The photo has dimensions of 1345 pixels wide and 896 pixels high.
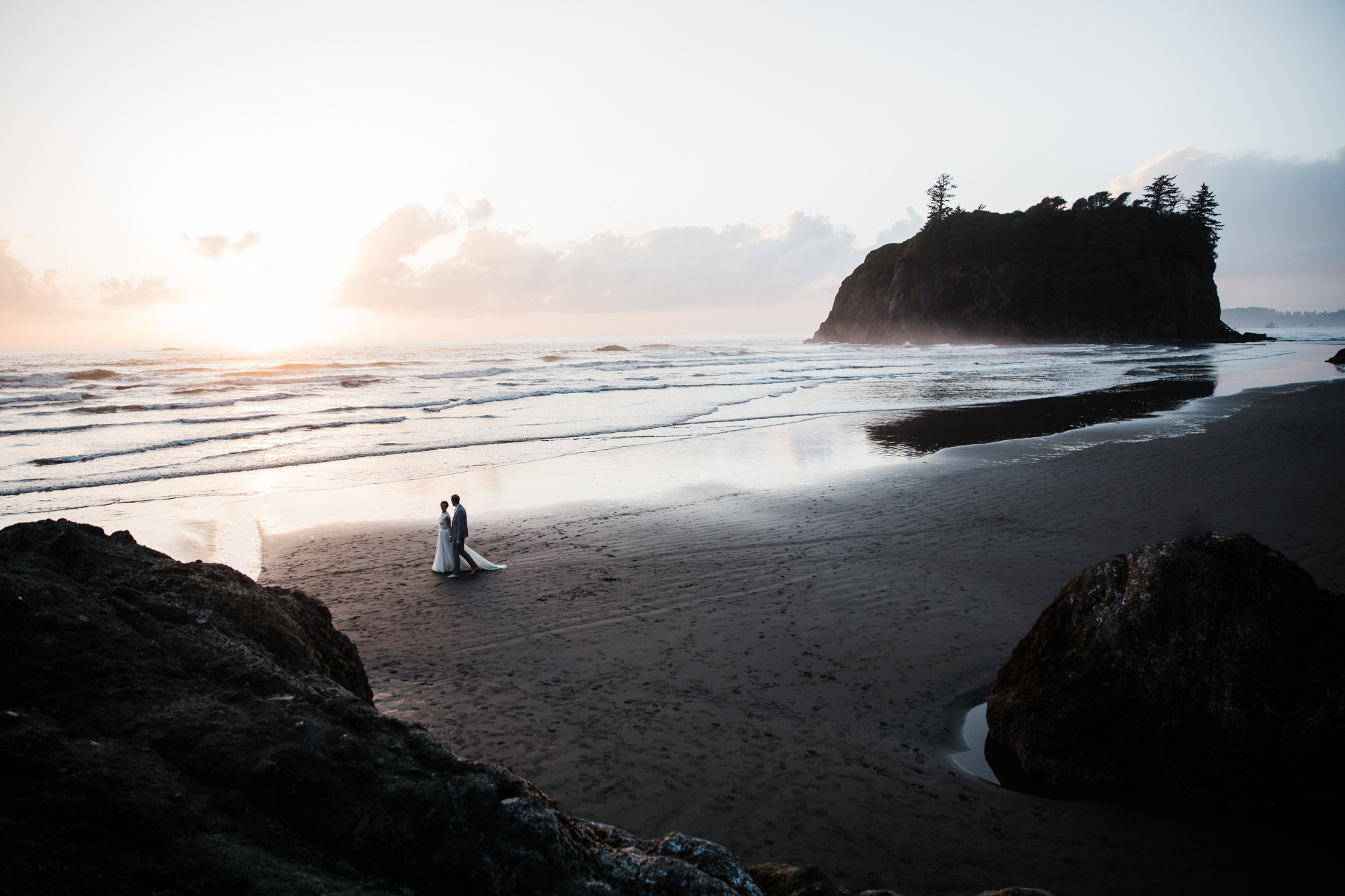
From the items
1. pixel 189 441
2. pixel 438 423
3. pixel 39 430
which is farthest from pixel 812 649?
pixel 39 430

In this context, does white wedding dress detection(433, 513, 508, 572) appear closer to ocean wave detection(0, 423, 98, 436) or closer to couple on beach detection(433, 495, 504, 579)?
couple on beach detection(433, 495, 504, 579)

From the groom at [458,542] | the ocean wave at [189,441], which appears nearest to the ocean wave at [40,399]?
the ocean wave at [189,441]

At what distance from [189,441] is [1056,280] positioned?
9941cm

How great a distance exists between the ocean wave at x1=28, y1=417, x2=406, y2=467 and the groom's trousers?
15.0 m

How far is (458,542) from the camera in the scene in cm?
953

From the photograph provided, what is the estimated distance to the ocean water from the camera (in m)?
14.5

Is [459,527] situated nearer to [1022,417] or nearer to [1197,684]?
[1197,684]

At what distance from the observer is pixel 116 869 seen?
1.84 metres

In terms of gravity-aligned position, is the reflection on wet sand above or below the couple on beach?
above

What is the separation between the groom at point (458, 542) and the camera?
9430mm

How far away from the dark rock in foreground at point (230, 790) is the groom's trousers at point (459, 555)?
6.32 meters

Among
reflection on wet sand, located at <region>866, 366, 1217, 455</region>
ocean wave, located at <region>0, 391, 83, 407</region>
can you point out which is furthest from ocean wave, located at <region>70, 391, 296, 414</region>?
reflection on wet sand, located at <region>866, 366, 1217, 455</region>

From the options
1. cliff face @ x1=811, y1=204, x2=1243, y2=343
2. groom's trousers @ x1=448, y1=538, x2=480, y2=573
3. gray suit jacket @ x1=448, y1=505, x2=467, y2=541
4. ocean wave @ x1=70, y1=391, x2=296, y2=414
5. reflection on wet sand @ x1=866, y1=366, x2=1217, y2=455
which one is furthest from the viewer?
cliff face @ x1=811, y1=204, x2=1243, y2=343

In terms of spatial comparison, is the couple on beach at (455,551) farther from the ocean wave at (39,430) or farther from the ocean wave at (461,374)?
the ocean wave at (461,374)
